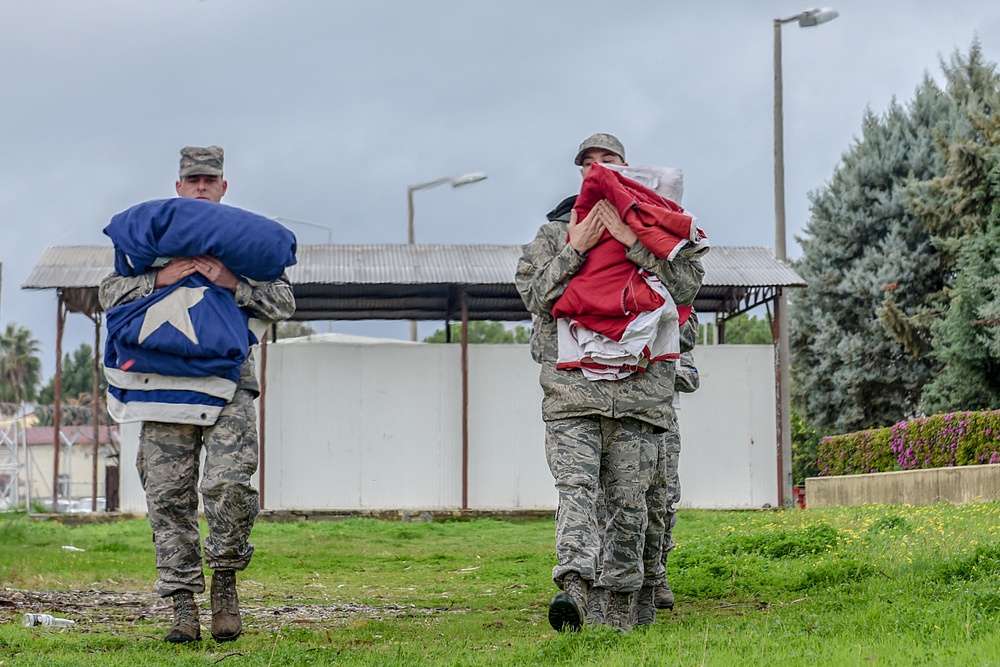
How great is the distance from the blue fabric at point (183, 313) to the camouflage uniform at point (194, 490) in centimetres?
11

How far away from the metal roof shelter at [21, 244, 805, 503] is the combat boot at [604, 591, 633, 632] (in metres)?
13.4

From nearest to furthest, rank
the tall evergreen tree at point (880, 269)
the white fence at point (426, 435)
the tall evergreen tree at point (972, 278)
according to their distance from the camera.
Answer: the white fence at point (426, 435) → the tall evergreen tree at point (972, 278) → the tall evergreen tree at point (880, 269)

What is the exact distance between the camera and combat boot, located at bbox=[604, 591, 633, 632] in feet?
17.5

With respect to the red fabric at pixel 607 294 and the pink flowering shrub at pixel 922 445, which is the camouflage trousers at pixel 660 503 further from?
the pink flowering shrub at pixel 922 445

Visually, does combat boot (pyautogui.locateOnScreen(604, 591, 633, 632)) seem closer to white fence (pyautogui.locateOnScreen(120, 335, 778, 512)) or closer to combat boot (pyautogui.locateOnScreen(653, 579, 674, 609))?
combat boot (pyautogui.locateOnScreen(653, 579, 674, 609))

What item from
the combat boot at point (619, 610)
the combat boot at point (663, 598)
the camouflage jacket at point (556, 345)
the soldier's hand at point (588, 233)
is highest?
the soldier's hand at point (588, 233)

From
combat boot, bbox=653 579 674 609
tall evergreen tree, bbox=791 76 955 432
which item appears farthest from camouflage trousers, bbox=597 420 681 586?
tall evergreen tree, bbox=791 76 955 432

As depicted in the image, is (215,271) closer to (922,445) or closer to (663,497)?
(663,497)

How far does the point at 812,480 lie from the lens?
715 inches

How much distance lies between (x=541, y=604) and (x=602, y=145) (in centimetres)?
254

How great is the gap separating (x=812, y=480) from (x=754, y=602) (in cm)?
1234

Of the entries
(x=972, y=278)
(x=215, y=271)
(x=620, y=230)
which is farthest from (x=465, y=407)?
(x=620, y=230)

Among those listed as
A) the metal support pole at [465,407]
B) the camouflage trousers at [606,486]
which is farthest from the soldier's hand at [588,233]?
the metal support pole at [465,407]

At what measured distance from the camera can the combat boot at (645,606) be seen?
586 cm
